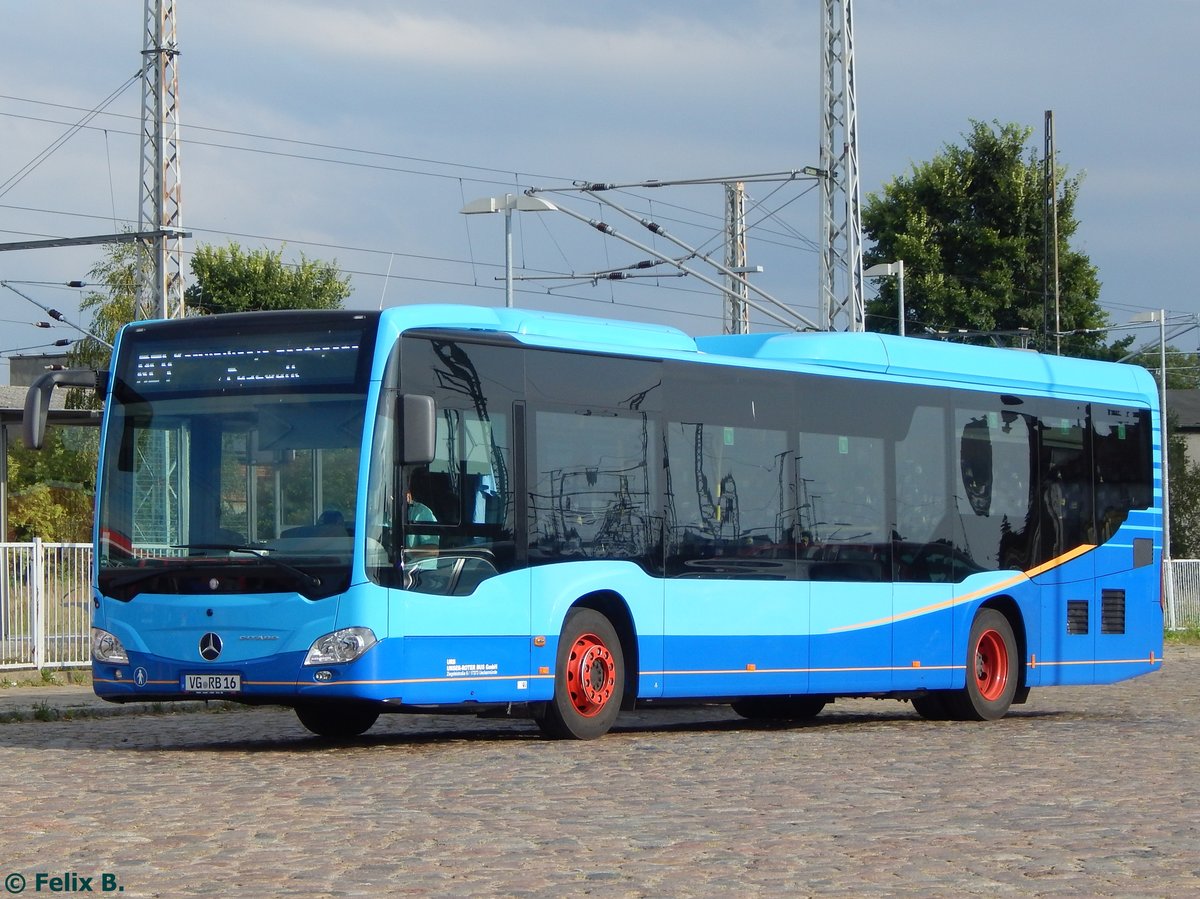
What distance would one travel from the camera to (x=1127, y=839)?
9531 millimetres

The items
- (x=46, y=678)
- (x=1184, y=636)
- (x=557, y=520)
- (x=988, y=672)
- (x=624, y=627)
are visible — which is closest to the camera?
(x=557, y=520)

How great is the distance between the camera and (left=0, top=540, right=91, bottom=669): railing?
24.6m

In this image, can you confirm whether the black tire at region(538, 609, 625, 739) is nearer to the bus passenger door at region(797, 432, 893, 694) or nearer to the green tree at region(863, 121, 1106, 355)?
the bus passenger door at region(797, 432, 893, 694)

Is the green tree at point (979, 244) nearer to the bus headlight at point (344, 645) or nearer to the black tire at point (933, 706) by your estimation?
the black tire at point (933, 706)

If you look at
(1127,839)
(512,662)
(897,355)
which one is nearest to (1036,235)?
(897,355)

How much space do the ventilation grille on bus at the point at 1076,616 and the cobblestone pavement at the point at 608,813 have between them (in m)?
3.12

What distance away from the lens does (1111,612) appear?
20.7 metres

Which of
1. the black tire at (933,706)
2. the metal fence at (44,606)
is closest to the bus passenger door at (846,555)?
the black tire at (933,706)

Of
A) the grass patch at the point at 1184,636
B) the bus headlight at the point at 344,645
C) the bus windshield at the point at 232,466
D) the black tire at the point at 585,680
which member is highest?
the bus windshield at the point at 232,466

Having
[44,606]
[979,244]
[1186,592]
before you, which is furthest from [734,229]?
[44,606]

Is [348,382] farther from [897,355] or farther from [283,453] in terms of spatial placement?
[897,355]

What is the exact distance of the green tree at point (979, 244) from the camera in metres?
69.6

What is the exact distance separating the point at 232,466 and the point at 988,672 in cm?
830

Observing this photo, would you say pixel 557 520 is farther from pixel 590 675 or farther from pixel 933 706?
pixel 933 706
